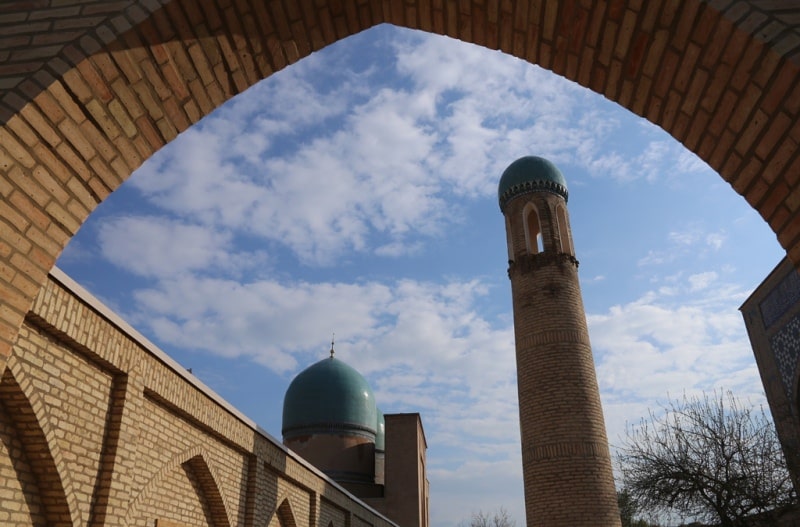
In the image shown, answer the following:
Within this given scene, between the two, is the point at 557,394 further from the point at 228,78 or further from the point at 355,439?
the point at 228,78

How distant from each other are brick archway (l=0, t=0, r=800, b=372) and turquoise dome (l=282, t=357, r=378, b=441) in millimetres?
18542

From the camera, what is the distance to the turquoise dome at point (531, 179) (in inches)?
571

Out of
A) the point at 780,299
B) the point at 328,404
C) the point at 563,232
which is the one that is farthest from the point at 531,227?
the point at 328,404

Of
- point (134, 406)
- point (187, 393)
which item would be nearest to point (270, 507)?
point (187, 393)

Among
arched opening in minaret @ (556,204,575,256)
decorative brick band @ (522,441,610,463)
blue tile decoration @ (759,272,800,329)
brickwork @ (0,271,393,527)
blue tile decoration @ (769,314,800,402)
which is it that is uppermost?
arched opening in minaret @ (556,204,575,256)

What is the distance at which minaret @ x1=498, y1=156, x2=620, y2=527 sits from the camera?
10898 millimetres

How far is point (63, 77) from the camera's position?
1833 millimetres

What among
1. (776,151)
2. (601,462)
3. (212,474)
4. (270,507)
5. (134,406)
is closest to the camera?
(776,151)

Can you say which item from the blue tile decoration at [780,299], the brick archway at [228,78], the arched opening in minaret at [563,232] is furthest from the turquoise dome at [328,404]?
the brick archway at [228,78]

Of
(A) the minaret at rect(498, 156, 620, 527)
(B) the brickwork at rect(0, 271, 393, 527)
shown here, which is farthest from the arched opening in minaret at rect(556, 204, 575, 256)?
(B) the brickwork at rect(0, 271, 393, 527)

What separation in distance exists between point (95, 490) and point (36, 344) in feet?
4.16

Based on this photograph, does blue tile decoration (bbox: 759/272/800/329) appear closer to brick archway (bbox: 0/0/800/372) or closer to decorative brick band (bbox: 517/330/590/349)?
decorative brick band (bbox: 517/330/590/349)

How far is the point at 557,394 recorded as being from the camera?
11.6 meters

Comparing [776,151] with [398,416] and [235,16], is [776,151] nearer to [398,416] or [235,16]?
[235,16]
